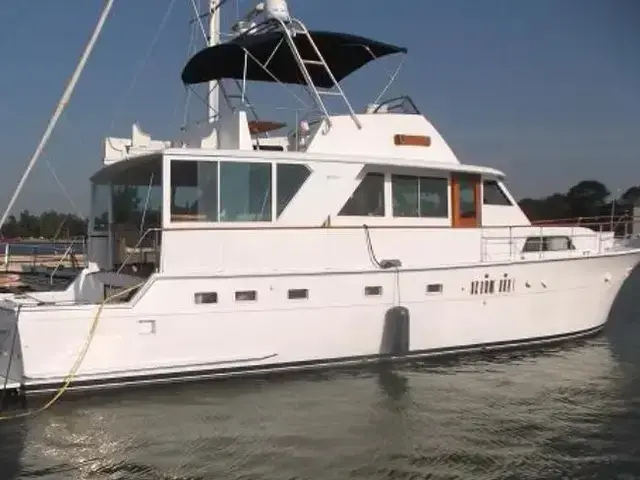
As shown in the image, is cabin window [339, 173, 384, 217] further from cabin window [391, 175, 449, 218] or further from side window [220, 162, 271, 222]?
side window [220, 162, 271, 222]

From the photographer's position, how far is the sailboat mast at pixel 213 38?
39.3 feet

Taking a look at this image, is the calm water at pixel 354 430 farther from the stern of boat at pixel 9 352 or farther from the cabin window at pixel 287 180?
the cabin window at pixel 287 180

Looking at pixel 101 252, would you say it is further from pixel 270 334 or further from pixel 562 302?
pixel 562 302

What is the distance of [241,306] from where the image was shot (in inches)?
350

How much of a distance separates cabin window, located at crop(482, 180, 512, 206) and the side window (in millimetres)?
3969

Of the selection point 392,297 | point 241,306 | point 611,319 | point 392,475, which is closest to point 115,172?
point 241,306

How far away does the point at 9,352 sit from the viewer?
315 inches

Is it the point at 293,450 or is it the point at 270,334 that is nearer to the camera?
the point at 293,450

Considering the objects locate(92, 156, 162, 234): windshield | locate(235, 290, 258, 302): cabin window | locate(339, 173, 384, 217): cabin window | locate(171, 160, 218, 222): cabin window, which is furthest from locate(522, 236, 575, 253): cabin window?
locate(92, 156, 162, 234): windshield

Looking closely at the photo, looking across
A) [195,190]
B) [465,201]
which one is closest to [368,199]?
[465,201]

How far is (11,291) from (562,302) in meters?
8.87

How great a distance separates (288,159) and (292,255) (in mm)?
1370

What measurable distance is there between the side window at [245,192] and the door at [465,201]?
324 cm

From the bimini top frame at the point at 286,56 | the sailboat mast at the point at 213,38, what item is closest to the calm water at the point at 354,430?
the bimini top frame at the point at 286,56
